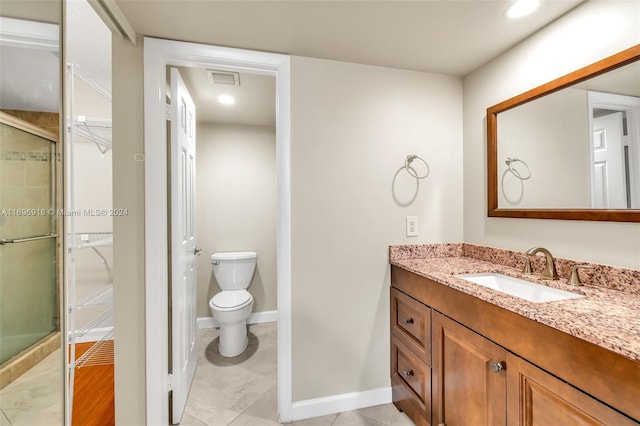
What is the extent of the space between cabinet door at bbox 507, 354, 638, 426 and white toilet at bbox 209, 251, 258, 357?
1906 mm

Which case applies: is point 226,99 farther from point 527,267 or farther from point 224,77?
point 527,267

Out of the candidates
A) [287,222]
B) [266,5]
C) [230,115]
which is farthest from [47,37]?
[230,115]

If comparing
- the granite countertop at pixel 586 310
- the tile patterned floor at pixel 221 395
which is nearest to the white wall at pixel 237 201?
the tile patterned floor at pixel 221 395

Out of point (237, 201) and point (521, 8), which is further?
point (237, 201)

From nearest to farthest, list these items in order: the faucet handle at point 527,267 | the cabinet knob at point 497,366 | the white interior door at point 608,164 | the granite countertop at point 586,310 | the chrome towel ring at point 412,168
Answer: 1. the granite countertop at point 586,310
2. the cabinet knob at point 497,366
3. the white interior door at point 608,164
4. the faucet handle at point 527,267
5. the chrome towel ring at point 412,168

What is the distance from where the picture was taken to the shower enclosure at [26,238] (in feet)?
2.61

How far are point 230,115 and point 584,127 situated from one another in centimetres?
263

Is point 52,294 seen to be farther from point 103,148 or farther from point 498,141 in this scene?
point 498,141

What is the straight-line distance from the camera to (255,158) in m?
3.03

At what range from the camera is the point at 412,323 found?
1.57 m

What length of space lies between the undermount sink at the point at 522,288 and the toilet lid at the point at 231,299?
177 cm

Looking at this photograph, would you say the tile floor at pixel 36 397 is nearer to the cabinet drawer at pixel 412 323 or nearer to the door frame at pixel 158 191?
the door frame at pixel 158 191

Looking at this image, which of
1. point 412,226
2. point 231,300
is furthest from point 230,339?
point 412,226

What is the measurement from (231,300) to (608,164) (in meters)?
2.60
